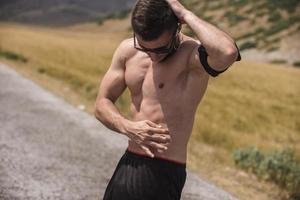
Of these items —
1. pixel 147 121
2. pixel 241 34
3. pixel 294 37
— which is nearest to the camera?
pixel 147 121

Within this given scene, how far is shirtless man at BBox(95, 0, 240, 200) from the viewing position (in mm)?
4555

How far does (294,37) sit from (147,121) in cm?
7369

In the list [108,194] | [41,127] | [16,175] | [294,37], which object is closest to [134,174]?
[108,194]

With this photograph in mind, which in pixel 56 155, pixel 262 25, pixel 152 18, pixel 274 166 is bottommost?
pixel 262 25

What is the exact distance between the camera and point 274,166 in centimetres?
1134

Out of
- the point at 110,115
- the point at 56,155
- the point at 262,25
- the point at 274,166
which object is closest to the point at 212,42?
the point at 110,115

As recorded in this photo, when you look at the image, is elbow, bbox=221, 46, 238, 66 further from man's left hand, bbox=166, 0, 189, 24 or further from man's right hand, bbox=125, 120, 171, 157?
man's right hand, bbox=125, 120, 171, 157

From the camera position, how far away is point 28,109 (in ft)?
49.4

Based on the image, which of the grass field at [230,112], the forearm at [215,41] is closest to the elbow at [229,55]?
the forearm at [215,41]

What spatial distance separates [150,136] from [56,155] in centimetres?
612

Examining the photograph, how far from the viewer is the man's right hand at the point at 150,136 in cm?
454

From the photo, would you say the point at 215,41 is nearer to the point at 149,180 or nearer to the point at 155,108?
the point at 155,108

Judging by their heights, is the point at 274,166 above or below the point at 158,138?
below

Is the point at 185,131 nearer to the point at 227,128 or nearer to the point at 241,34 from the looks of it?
the point at 227,128
